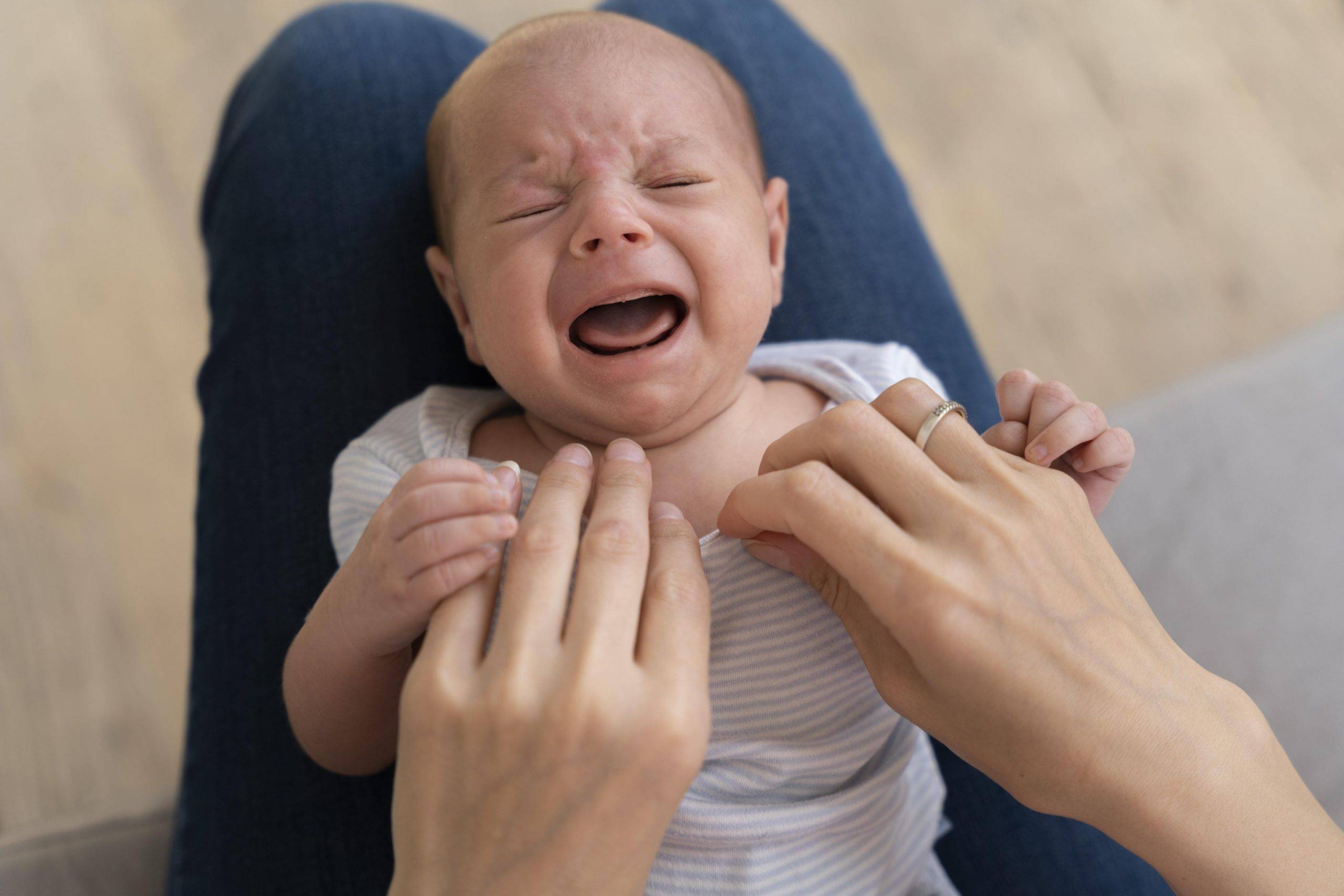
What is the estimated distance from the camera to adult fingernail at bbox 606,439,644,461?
2.80 ft

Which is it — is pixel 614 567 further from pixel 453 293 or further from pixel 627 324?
pixel 453 293

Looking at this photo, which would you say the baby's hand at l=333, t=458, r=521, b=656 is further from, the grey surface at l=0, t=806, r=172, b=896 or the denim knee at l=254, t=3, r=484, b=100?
the denim knee at l=254, t=3, r=484, b=100

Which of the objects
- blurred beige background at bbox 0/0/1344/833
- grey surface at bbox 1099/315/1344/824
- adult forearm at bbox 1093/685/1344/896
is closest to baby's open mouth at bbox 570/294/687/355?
adult forearm at bbox 1093/685/1344/896

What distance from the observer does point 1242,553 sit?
1.23 metres

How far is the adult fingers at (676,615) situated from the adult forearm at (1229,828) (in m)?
0.38

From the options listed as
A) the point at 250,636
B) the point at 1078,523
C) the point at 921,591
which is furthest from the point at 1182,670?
the point at 250,636

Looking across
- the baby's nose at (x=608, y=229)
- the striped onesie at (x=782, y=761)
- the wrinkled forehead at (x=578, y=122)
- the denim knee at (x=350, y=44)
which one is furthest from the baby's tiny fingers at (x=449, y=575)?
the denim knee at (x=350, y=44)

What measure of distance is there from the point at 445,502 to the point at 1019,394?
1.90 feet

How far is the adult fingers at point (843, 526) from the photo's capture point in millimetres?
726

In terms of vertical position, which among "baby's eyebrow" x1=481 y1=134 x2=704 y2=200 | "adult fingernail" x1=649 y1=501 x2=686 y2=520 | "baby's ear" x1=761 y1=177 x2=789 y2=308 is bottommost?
"adult fingernail" x1=649 y1=501 x2=686 y2=520

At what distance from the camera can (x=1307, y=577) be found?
1.19 m

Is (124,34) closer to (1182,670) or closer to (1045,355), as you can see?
(1045,355)

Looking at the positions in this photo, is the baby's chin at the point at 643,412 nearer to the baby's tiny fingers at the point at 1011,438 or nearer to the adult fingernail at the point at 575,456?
the adult fingernail at the point at 575,456

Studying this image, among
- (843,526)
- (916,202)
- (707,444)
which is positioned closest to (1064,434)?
(843,526)
